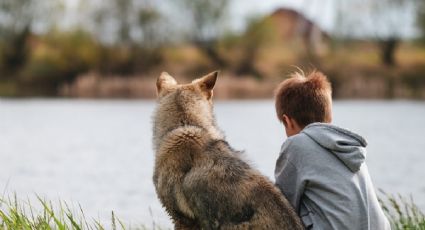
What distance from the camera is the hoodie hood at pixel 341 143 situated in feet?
15.5

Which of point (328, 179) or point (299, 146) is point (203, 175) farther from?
point (328, 179)

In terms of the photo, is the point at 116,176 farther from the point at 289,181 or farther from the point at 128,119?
the point at 128,119

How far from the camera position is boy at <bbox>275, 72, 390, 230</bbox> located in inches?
186

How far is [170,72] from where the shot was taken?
48.4 m

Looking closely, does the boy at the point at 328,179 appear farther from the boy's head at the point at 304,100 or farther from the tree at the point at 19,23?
the tree at the point at 19,23

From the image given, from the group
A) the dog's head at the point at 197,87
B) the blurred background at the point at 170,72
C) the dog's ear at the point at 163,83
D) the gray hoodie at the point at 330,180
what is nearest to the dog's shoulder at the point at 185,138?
the dog's head at the point at 197,87

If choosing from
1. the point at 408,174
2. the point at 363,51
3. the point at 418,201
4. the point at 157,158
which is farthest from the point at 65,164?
the point at 363,51

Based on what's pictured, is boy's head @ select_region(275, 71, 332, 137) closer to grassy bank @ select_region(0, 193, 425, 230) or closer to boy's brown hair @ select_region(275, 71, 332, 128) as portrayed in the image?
boy's brown hair @ select_region(275, 71, 332, 128)

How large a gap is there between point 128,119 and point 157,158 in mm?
26409

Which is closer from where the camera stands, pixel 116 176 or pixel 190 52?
pixel 116 176

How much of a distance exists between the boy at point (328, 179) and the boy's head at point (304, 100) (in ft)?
0.11

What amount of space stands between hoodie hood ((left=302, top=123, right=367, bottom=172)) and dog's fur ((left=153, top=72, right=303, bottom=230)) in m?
0.46

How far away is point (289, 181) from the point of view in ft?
16.3

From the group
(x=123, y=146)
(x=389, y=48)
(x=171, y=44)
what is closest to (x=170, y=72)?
(x=171, y=44)
